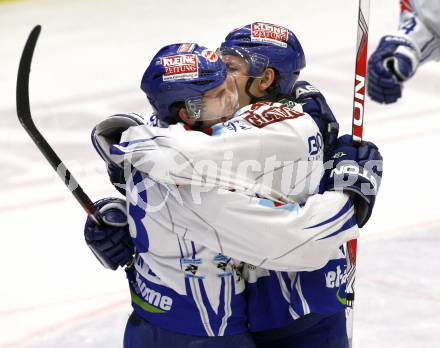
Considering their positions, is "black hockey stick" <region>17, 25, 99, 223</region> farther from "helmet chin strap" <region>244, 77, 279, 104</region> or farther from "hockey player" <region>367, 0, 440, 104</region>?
"hockey player" <region>367, 0, 440, 104</region>

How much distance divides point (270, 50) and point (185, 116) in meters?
0.44

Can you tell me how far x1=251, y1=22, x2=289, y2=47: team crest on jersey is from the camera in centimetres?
246

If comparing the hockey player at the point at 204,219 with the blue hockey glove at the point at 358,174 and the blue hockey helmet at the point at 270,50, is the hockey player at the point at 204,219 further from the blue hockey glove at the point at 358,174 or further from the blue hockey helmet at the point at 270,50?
the blue hockey helmet at the point at 270,50

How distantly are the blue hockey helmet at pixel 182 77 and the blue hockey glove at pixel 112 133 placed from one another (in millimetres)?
237

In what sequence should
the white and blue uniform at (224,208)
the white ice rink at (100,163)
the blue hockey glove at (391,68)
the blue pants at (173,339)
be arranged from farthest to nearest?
the white ice rink at (100,163) < the blue hockey glove at (391,68) < the blue pants at (173,339) < the white and blue uniform at (224,208)

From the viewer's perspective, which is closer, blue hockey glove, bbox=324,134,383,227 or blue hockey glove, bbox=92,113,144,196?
blue hockey glove, bbox=324,134,383,227

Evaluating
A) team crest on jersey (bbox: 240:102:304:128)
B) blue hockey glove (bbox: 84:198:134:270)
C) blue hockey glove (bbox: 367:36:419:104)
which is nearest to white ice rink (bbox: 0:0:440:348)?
blue hockey glove (bbox: 367:36:419:104)

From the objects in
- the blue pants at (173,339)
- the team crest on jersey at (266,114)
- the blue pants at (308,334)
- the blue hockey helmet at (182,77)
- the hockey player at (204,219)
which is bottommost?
the blue pants at (308,334)

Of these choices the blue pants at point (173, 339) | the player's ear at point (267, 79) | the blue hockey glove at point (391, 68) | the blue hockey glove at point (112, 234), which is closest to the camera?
the blue pants at point (173, 339)

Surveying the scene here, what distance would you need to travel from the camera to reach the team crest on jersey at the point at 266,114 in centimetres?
204

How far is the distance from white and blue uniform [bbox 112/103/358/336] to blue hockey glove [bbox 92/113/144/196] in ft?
0.55

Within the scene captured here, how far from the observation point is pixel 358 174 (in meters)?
2.10

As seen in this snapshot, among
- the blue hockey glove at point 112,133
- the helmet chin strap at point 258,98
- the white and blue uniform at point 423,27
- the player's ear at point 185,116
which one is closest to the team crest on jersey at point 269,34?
the helmet chin strap at point 258,98

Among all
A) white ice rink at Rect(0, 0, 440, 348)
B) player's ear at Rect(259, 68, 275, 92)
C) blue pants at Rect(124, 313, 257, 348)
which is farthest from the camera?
white ice rink at Rect(0, 0, 440, 348)
